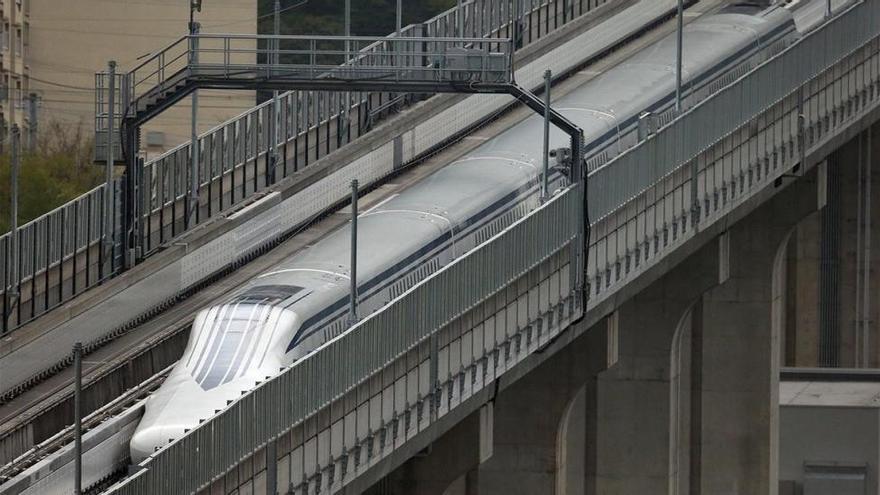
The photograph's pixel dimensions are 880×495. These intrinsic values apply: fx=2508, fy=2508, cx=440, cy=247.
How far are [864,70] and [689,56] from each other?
15.6 ft

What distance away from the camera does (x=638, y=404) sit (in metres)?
60.7

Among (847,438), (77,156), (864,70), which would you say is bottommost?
(847,438)

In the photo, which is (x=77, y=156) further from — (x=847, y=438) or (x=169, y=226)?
(x=169, y=226)

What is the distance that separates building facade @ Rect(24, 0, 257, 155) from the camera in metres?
114

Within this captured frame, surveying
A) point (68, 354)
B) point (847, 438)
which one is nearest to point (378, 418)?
point (68, 354)

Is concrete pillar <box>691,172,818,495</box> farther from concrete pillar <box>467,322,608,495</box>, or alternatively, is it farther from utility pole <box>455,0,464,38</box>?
concrete pillar <box>467,322,608,495</box>

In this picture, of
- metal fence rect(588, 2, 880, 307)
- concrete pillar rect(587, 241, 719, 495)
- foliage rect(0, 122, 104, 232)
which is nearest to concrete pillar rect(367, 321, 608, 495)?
metal fence rect(588, 2, 880, 307)

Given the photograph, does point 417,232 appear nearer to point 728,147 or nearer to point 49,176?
point 728,147

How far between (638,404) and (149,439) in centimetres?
2646

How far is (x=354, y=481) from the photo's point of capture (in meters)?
35.9

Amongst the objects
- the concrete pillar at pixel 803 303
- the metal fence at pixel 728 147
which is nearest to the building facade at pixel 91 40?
the concrete pillar at pixel 803 303

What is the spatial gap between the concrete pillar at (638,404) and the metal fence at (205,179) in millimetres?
8096

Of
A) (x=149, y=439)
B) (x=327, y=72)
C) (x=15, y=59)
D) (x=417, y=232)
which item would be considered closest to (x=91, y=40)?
(x=15, y=59)

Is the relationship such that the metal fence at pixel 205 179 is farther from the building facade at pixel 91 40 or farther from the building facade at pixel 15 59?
the building facade at pixel 15 59
